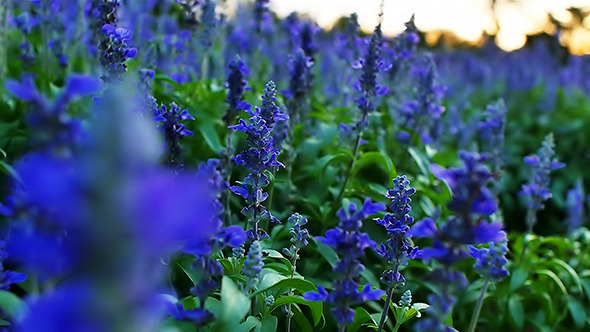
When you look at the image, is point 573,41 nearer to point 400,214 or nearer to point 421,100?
point 421,100

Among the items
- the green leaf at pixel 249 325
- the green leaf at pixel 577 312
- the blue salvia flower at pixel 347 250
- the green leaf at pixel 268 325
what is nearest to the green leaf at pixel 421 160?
the green leaf at pixel 577 312

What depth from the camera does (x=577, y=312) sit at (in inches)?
176

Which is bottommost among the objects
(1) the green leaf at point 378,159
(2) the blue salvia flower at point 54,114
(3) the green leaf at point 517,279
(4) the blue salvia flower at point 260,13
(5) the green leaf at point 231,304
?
(3) the green leaf at point 517,279

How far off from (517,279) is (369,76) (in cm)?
197

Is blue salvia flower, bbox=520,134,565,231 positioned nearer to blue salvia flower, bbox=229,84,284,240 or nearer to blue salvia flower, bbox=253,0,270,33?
blue salvia flower, bbox=229,84,284,240

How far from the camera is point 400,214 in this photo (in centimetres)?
261

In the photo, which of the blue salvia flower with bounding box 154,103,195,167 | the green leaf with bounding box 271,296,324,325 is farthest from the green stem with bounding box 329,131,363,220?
the blue salvia flower with bounding box 154,103,195,167

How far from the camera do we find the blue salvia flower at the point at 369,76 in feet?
12.5

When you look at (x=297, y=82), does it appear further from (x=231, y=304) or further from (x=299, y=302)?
(x=231, y=304)

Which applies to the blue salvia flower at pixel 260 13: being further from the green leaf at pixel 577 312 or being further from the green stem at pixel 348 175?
the green leaf at pixel 577 312

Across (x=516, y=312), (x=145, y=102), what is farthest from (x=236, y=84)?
(x=516, y=312)

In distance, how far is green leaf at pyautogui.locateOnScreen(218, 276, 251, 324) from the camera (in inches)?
80.3

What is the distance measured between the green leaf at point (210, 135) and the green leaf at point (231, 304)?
195cm

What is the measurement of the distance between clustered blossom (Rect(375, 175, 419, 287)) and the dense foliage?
11 millimetres
